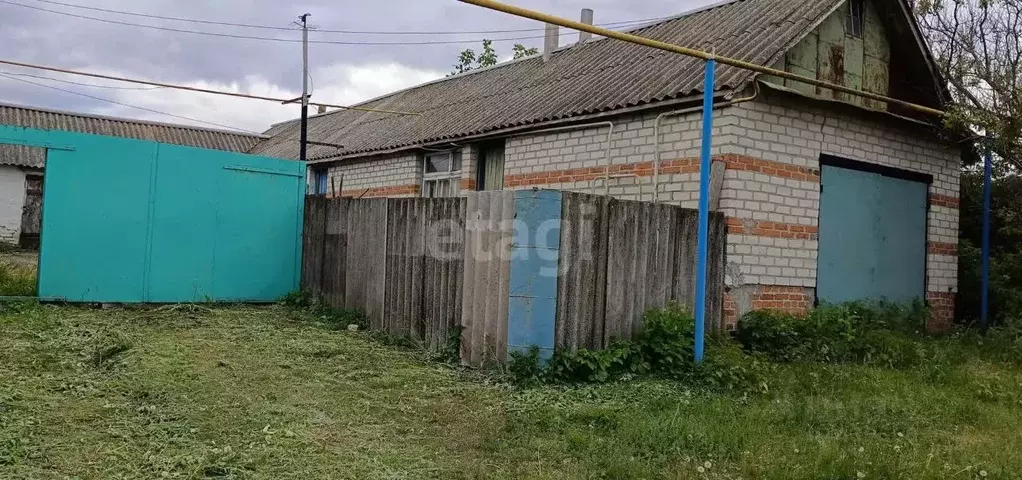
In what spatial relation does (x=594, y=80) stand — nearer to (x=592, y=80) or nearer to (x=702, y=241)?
(x=592, y=80)

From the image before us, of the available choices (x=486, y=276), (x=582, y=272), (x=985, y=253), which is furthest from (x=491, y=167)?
(x=985, y=253)

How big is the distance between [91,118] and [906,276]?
25.4m

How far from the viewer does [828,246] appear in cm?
864

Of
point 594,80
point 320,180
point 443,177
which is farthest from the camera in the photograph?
point 320,180

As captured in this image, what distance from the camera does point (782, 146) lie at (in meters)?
8.18

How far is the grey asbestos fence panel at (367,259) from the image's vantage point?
25.8 feet

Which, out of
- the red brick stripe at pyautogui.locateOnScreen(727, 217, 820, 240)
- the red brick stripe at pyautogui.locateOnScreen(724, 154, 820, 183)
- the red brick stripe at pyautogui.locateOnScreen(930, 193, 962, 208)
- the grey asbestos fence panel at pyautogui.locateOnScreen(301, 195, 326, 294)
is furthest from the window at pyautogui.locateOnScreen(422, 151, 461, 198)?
the red brick stripe at pyautogui.locateOnScreen(930, 193, 962, 208)

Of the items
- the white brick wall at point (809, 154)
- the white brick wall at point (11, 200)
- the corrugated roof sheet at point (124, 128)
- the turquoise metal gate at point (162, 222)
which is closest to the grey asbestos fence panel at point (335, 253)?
the turquoise metal gate at point (162, 222)

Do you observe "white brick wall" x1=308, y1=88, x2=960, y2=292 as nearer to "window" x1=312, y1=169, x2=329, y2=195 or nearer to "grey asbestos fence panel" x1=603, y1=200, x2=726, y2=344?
"grey asbestos fence panel" x1=603, y1=200, x2=726, y2=344

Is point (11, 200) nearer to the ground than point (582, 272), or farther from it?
farther from it

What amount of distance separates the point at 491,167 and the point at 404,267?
463cm

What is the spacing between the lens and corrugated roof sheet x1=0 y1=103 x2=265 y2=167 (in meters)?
23.4

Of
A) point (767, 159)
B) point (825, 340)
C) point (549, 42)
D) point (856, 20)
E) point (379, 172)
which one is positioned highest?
point (549, 42)

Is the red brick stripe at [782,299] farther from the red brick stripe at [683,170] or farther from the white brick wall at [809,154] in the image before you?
the red brick stripe at [683,170]
